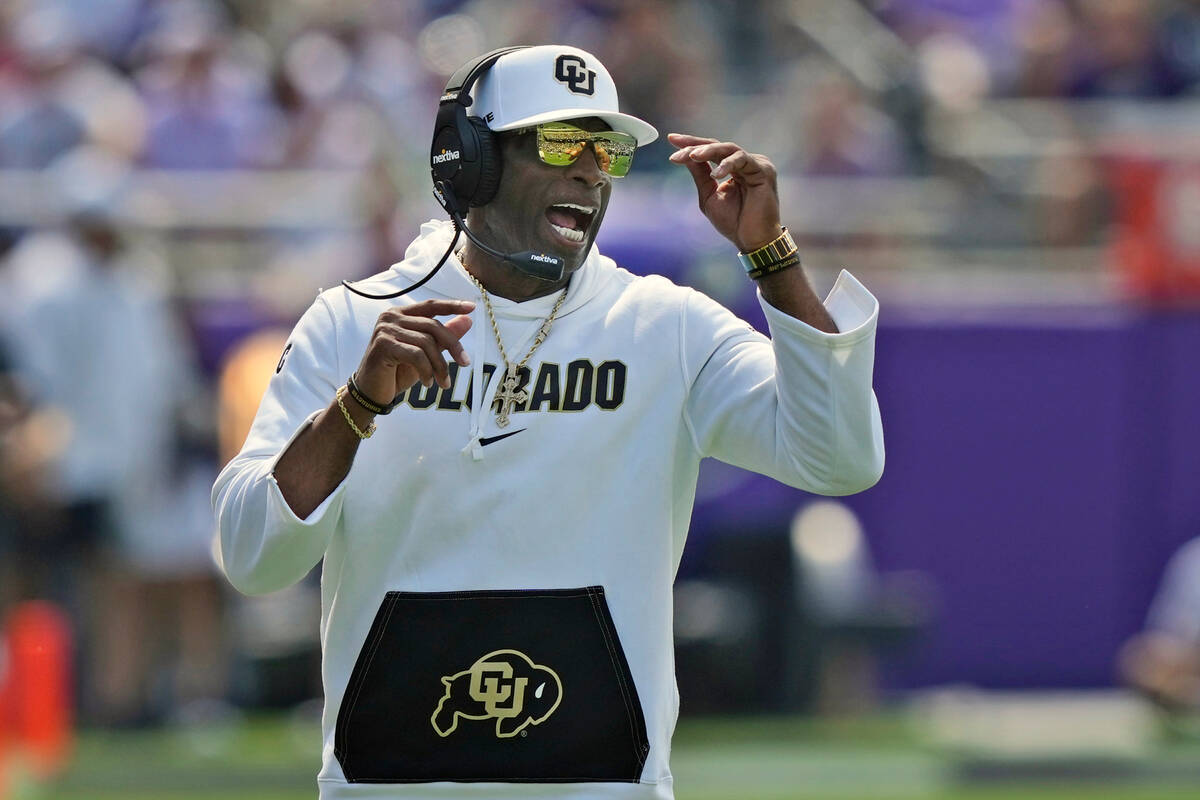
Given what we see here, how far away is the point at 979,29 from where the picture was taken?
1462cm

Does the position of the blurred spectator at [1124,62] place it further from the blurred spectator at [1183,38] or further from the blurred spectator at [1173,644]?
the blurred spectator at [1173,644]

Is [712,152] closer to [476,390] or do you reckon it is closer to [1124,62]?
[476,390]

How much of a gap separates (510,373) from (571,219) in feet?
0.99

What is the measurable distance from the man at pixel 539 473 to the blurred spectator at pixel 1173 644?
7.27m

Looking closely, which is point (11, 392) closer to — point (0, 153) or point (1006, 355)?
point (0, 153)

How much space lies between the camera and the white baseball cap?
3.91 m

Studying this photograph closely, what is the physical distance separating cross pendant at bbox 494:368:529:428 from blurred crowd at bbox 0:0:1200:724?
6590 millimetres

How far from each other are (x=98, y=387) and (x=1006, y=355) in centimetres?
466

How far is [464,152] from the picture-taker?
13.0ft

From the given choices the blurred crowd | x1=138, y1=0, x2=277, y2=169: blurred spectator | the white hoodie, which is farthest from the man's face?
x1=138, y1=0, x2=277, y2=169: blurred spectator

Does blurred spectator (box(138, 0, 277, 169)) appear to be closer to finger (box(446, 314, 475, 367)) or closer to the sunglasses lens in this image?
the sunglasses lens

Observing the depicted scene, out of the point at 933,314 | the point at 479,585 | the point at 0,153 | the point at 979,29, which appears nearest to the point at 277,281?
the point at 0,153

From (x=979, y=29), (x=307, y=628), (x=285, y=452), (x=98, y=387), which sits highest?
(x=979, y=29)

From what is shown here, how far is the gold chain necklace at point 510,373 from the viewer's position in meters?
3.85
